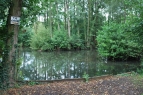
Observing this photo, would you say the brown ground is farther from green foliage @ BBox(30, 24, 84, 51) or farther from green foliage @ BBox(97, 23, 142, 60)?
green foliage @ BBox(30, 24, 84, 51)

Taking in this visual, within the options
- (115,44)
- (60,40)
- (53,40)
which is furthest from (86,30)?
(115,44)

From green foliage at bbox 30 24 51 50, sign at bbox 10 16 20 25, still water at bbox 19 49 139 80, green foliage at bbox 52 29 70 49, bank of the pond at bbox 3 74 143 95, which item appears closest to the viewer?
bank of the pond at bbox 3 74 143 95

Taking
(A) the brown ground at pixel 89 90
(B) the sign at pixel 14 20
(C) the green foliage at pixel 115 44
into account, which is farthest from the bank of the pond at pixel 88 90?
(C) the green foliage at pixel 115 44

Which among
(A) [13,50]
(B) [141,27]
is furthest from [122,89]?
(A) [13,50]

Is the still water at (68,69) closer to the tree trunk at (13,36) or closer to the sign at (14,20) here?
the tree trunk at (13,36)

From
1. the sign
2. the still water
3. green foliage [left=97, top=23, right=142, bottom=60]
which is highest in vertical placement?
the sign

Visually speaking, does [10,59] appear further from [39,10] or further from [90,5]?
[90,5]

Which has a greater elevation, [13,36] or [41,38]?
[13,36]

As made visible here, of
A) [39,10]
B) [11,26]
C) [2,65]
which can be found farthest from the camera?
[39,10]

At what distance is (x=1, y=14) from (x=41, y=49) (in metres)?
22.7

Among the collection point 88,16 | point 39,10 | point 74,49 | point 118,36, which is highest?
point 88,16

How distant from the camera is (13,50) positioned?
17.2 feet

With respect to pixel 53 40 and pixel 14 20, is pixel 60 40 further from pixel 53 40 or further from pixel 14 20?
pixel 14 20

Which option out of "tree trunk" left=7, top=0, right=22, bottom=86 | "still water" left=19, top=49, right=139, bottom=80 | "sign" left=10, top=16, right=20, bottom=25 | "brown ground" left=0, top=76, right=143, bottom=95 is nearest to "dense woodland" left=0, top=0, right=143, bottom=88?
"still water" left=19, top=49, right=139, bottom=80
